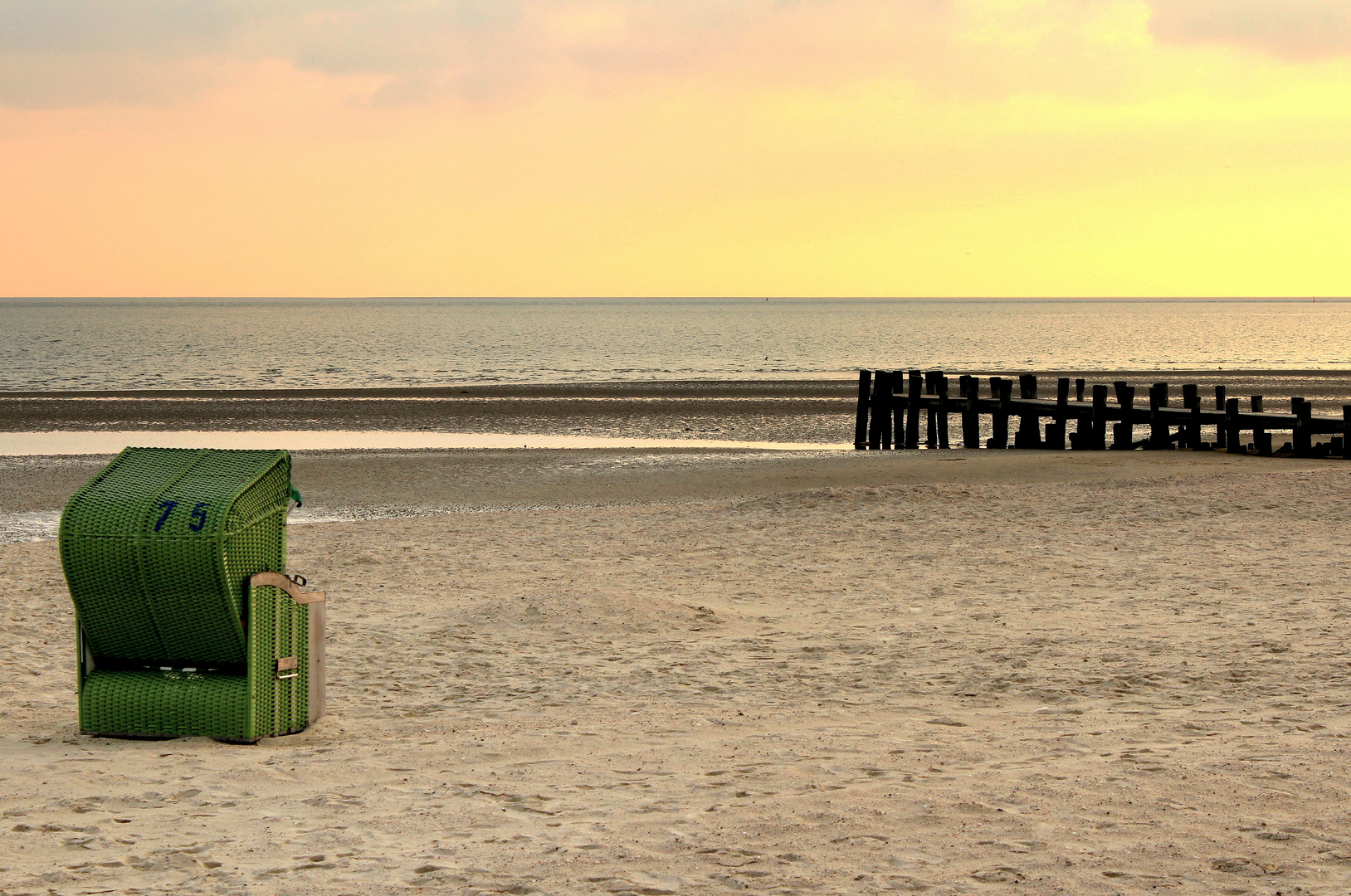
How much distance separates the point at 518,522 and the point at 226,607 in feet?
27.9

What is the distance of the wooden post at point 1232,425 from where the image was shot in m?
19.9

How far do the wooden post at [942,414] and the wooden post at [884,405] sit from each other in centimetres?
148

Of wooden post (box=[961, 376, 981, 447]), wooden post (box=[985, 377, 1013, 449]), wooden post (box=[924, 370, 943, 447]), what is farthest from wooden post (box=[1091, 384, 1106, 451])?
wooden post (box=[924, 370, 943, 447])

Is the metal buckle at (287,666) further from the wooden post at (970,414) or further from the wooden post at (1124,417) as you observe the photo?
the wooden post at (970,414)

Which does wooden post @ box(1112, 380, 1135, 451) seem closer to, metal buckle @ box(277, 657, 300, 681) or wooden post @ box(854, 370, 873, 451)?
wooden post @ box(854, 370, 873, 451)

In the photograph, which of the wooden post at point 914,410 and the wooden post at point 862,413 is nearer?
the wooden post at point 914,410

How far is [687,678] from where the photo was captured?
24.9 feet

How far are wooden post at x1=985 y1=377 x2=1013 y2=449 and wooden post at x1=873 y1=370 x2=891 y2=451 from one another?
281cm

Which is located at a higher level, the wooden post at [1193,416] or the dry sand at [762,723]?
the wooden post at [1193,416]

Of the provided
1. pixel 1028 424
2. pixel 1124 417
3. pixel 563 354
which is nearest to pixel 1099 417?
pixel 1124 417

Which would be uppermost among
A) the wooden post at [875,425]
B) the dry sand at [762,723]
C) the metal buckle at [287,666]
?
the wooden post at [875,425]

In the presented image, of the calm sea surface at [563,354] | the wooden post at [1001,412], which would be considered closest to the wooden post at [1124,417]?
the wooden post at [1001,412]

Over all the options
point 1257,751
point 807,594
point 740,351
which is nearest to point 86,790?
point 1257,751

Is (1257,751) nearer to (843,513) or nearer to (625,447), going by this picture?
(843,513)
